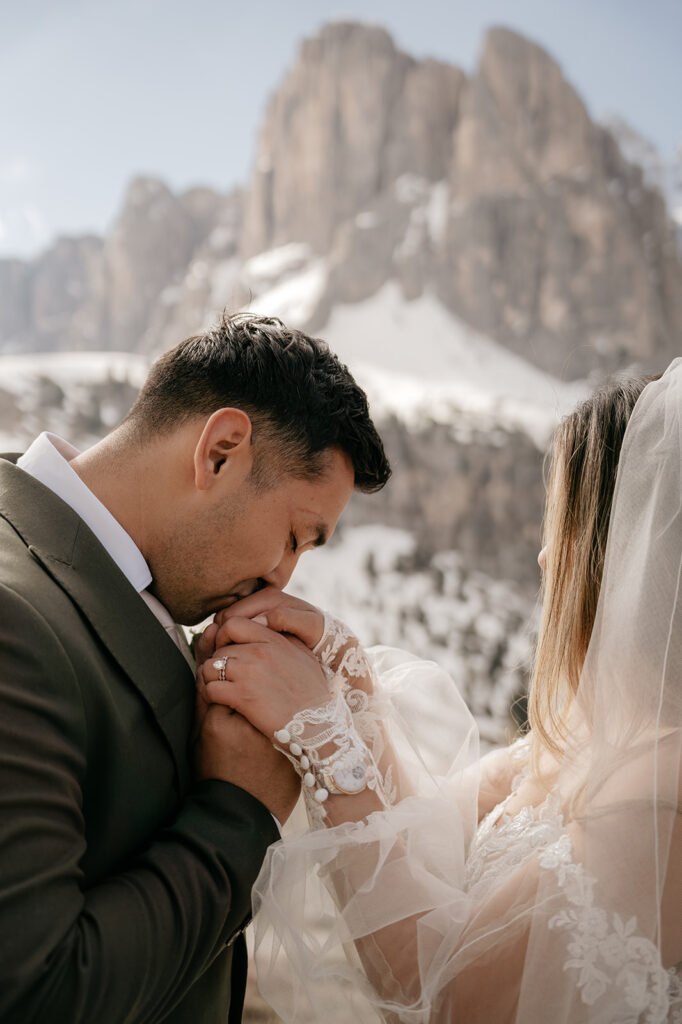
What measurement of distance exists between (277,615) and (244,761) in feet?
1.24

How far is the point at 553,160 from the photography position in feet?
152

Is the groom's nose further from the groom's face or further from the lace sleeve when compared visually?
the lace sleeve

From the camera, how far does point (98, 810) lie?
1420 mm

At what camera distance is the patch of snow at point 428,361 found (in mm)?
34938

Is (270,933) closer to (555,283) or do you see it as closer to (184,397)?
(184,397)

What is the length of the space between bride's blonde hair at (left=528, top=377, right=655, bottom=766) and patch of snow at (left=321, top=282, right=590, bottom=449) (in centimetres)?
3093

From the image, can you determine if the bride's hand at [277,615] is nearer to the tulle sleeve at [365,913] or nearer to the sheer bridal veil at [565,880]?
the tulle sleeve at [365,913]

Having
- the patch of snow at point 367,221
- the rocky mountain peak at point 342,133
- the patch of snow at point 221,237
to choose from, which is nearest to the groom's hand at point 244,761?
the patch of snow at point 367,221

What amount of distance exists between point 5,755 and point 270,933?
0.80 meters

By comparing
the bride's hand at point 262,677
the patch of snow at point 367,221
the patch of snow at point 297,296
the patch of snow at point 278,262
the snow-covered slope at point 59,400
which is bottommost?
the snow-covered slope at point 59,400

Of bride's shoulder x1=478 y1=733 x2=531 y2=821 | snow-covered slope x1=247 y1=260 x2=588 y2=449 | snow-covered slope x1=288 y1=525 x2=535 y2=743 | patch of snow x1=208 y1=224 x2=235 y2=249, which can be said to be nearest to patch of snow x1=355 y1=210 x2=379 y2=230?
snow-covered slope x1=247 y1=260 x2=588 y2=449

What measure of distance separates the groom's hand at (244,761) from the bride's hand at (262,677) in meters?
0.03

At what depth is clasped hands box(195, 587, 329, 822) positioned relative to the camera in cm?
162

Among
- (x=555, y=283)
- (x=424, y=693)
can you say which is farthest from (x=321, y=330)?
(x=424, y=693)
